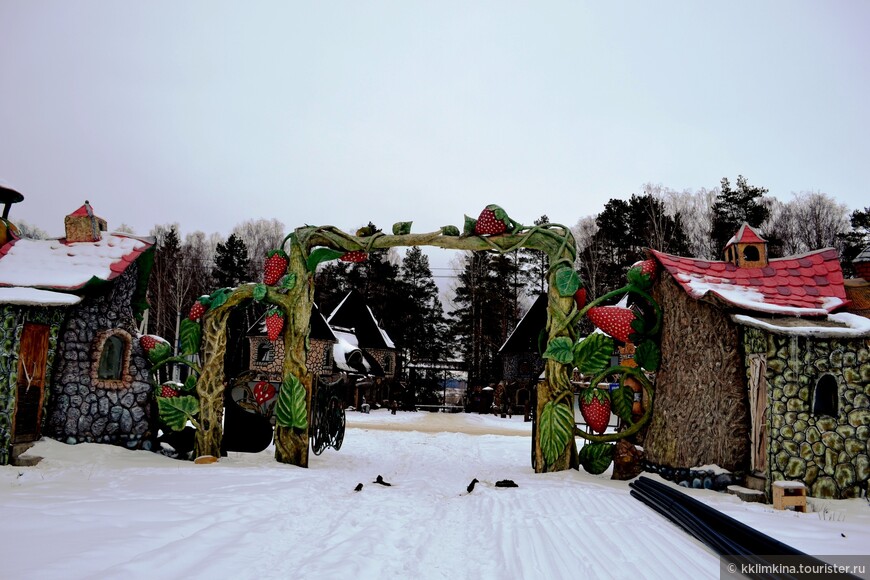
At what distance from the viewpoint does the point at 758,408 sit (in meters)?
7.24

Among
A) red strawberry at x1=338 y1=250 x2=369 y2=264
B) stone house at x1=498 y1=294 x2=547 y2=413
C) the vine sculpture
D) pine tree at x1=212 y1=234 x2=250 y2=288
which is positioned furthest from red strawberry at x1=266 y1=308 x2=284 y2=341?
pine tree at x1=212 y1=234 x2=250 y2=288

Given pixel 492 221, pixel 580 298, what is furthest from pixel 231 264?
pixel 580 298

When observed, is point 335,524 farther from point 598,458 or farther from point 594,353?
point 594,353

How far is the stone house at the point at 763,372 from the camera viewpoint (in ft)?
22.2

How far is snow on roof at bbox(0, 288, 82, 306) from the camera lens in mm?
7953

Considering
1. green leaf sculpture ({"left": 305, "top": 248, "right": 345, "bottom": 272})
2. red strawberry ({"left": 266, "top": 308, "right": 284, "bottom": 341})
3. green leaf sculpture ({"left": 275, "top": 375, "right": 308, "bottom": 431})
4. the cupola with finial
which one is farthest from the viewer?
green leaf sculpture ({"left": 305, "top": 248, "right": 345, "bottom": 272})

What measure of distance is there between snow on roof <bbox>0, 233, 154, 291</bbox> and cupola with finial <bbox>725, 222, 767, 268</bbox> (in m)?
9.48

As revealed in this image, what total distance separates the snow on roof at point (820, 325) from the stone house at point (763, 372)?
1 cm

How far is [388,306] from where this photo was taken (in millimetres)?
35031

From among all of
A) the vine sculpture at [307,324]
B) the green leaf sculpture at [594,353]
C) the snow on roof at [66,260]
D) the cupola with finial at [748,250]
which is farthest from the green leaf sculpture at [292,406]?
the cupola with finial at [748,250]

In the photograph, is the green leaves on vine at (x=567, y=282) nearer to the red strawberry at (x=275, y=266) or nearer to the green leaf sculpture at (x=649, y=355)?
the green leaf sculpture at (x=649, y=355)

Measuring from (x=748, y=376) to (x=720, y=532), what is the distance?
339 centimetres

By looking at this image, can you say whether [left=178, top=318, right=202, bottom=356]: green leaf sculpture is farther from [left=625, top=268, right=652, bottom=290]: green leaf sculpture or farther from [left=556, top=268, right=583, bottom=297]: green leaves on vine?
[left=625, top=268, right=652, bottom=290]: green leaf sculpture

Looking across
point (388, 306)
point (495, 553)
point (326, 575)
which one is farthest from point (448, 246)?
point (388, 306)
